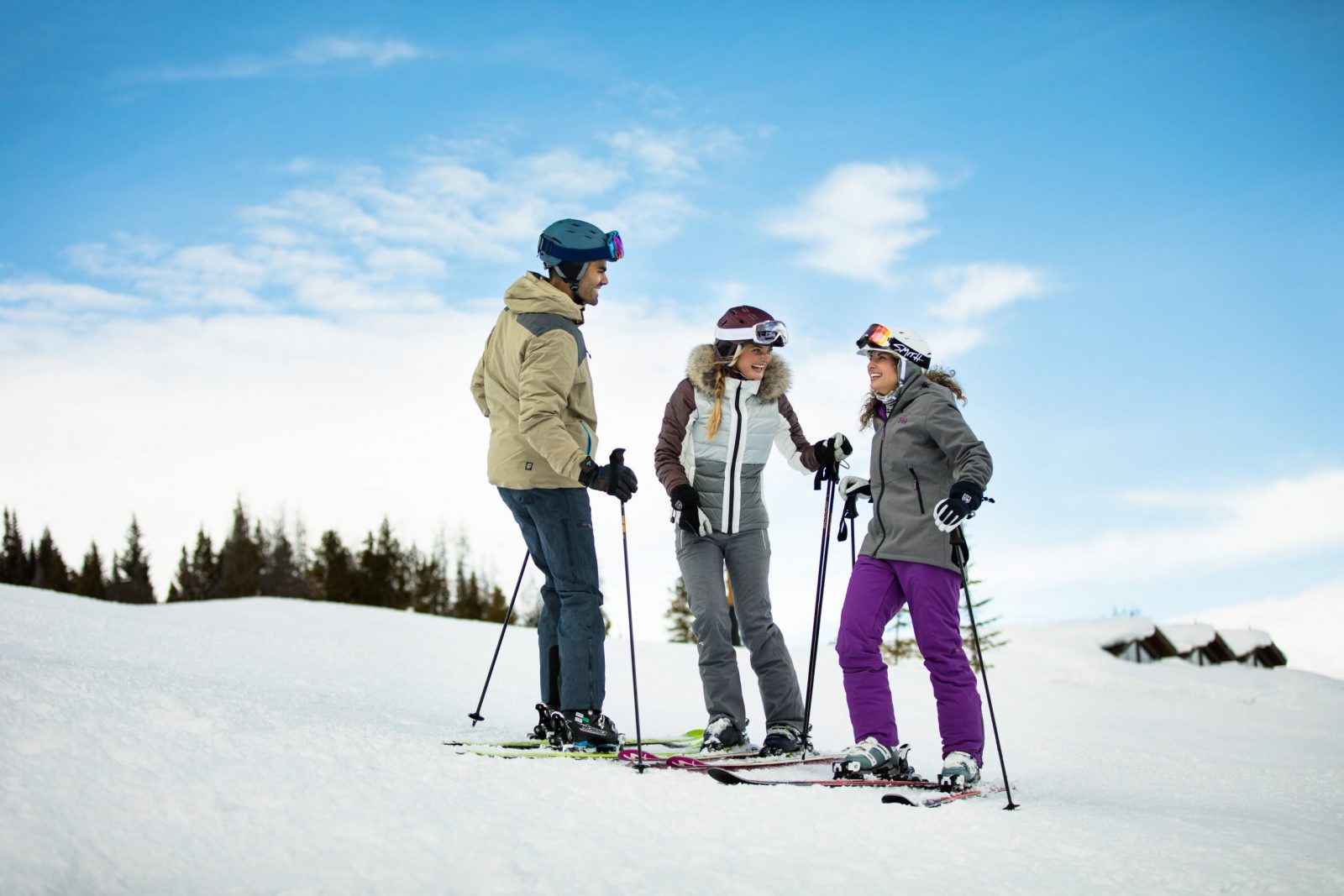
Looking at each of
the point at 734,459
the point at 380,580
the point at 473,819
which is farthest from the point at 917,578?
the point at 380,580

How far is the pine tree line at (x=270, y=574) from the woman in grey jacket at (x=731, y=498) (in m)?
40.6

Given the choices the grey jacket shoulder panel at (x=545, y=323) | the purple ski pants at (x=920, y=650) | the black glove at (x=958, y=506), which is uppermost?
the grey jacket shoulder panel at (x=545, y=323)

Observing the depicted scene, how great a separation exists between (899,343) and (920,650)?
1495 mm

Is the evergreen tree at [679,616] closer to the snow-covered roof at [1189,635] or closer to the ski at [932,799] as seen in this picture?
the snow-covered roof at [1189,635]

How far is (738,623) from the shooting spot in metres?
5.12

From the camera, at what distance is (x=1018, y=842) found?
315 cm

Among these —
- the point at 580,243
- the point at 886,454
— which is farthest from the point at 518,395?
the point at 886,454

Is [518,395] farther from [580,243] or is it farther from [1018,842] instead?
[1018,842]

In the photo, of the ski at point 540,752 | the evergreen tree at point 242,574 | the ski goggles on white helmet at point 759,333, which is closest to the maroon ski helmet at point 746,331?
the ski goggles on white helmet at point 759,333

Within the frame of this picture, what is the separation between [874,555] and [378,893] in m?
2.81

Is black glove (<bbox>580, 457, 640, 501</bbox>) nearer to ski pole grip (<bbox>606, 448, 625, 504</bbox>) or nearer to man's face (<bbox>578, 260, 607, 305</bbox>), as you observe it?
ski pole grip (<bbox>606, 448, 625, 504</bbox>)

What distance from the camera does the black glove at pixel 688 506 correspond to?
Result: 4.84 metres

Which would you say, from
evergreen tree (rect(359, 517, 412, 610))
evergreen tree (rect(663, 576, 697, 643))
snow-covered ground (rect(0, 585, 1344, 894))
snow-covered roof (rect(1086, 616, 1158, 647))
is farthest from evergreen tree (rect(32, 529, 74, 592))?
snow-covered ground (rect(0, 585, 1344, 894))

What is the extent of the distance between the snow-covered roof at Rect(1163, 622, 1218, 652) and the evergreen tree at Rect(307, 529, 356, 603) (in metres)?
35.2
